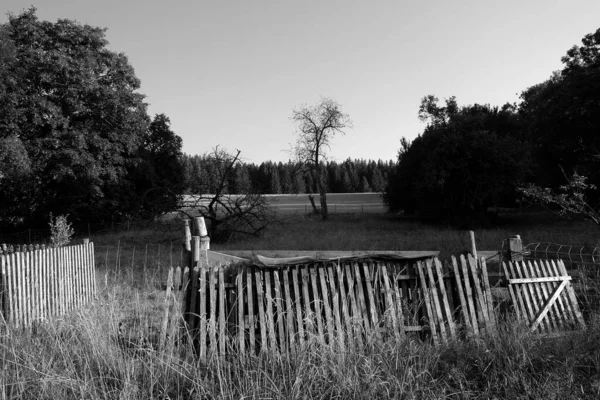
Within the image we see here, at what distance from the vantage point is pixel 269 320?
4.75 m

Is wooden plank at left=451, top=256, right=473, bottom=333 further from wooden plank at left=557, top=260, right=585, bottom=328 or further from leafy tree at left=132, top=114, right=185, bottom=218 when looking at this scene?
leafy tree at left=132, top=114, right=185, bottom=218

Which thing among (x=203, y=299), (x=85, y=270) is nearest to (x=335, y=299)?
(x=203, y=299)

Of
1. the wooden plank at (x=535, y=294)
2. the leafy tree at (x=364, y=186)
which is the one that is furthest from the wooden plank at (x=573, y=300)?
the leafy tree at (x=364, y=186)

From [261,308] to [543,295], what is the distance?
13.0 feet

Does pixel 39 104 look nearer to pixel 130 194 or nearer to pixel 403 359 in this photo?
pixel 130 194

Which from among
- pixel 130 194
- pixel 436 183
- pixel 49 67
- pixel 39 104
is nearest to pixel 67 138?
pixel 39 104

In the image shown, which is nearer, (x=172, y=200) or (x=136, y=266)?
(x=136, y=266)

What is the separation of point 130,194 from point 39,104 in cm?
815

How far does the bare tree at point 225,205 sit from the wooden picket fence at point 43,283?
38.8 feet

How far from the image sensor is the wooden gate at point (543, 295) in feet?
19.0

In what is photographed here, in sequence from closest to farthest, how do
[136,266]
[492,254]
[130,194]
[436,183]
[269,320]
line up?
[269,320]
[492,254]
[136,266]
[436,183]
[130,194]

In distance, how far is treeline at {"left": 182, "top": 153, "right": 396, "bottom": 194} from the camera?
21.8 metres

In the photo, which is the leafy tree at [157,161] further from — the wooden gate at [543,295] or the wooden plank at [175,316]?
the wooden gate at [543,295]

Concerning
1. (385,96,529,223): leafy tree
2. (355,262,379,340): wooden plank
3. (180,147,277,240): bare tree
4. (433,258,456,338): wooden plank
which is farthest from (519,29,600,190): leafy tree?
(355,262,379,340): wooden plank
